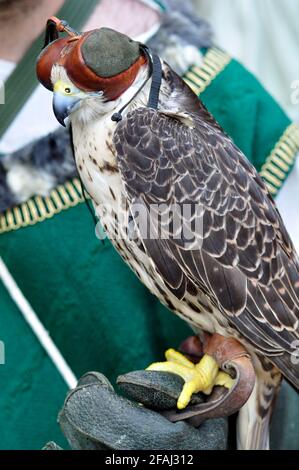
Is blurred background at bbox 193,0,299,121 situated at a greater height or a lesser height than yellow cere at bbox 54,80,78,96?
lesser

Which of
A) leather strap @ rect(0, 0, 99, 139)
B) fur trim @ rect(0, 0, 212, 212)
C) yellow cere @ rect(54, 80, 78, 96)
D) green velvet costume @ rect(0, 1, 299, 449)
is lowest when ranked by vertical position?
green velvet costume @ rect(0, 1, 299, 449)

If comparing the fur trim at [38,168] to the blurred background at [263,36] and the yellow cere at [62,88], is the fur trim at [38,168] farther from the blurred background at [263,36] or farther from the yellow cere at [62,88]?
the blurred background at [263,36]

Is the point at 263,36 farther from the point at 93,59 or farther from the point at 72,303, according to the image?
the point at 93,59

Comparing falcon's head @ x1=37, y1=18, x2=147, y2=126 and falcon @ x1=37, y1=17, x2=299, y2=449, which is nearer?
falcon's head @ x1=37, y1=18, x2=147, y2=126

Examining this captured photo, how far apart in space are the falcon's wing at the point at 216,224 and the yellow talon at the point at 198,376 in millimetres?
82

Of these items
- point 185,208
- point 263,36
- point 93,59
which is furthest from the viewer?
point 263,36

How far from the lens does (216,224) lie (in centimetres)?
133

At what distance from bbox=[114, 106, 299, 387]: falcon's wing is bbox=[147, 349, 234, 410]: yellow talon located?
0.27 ft

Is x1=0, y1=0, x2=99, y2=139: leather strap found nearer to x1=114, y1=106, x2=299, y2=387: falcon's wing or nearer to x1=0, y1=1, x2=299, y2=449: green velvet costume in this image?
x1=0, y1=1, x2=299, y2=449: green velvet costume

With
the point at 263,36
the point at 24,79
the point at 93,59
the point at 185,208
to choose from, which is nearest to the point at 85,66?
the point at 93,59

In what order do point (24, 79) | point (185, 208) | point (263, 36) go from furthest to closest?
point (263, 36) < point (24, 79) < point (185, 208)

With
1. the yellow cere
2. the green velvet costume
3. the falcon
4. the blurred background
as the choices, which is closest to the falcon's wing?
the falcon

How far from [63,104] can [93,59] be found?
7cm

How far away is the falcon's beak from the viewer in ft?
3.84
